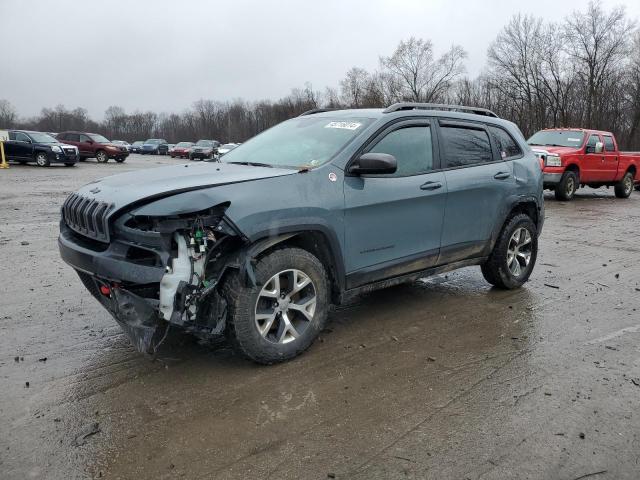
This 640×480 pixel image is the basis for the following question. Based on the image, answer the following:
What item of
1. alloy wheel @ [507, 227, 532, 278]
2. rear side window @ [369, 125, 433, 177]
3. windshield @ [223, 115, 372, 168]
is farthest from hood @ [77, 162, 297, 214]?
alloy wheel @ [507, 227, 532, 278]

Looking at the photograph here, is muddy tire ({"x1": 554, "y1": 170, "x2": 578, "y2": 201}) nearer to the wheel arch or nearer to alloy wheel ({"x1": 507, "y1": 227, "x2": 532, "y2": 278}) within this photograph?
alloy wheel ({"x1": 507, "y1": 227, "x2": 532, "y2": 278})

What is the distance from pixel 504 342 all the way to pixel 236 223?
8.08 ft

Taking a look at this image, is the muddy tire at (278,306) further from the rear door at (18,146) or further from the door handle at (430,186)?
the rear door at (18,146)

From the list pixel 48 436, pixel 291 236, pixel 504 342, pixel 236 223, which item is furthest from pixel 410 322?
pixel 48 436

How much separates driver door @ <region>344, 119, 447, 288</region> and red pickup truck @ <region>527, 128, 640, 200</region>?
1064cm

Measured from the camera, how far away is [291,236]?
11.9 ft

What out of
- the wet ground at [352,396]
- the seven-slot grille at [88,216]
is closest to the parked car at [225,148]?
the seven-slot grille at [88,216]

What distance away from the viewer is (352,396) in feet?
10.8

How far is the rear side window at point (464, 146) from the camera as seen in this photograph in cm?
482

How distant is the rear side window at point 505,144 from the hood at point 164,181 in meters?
2.72

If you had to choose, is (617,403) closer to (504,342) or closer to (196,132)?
(504,342)

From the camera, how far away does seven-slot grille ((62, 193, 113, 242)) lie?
3277 mm

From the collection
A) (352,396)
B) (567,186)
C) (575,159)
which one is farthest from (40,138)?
(352,396)

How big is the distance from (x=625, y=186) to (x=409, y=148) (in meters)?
16.5
